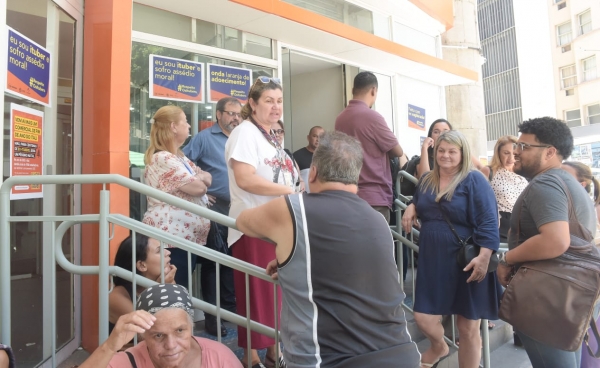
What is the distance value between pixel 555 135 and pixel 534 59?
1704 inches

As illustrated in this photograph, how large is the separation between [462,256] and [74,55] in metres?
3.45

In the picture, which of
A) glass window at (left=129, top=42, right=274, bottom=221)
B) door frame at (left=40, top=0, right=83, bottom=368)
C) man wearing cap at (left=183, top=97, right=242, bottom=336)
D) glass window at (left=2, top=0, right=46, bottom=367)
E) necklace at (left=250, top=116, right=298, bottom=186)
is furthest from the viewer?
glass window at (left=129, top=42, right=274, bottom=221)

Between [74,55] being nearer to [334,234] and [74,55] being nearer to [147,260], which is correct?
[147,260]

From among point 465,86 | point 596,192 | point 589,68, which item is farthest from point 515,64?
point 596,192

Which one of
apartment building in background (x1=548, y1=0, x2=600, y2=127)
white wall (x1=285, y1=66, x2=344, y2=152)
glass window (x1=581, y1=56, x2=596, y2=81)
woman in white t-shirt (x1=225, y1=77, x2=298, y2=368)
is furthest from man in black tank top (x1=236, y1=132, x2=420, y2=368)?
glass window (x1=581, y1=56, x2=596, y2=81)

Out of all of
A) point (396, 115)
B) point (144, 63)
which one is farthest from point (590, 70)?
point (144, 63)

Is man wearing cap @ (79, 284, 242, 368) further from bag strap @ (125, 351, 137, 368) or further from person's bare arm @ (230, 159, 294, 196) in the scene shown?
person's bare arm @ (230, 159, 294, 196)

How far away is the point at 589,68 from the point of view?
33.2m

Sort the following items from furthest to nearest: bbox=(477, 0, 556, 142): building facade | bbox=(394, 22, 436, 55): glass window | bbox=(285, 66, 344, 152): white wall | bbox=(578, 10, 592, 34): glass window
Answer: bbox=(477, 0, 556, 142): building facade, bbox=(578, 10, 592, 34): glass window, bbox=(394, 22, 436, 55): glass window, bbox=(285, 66, 344, 152): white wall

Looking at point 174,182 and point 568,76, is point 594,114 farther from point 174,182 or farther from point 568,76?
point 174,182

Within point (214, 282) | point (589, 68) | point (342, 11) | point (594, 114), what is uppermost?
point (589, 68)

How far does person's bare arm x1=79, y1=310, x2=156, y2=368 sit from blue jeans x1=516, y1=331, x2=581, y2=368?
203 cm

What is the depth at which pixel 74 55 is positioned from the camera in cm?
368

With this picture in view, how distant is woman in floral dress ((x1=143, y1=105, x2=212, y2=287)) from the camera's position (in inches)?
116
